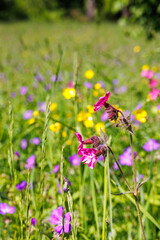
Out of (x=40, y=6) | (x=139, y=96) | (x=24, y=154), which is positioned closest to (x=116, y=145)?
(x=24, y=154)

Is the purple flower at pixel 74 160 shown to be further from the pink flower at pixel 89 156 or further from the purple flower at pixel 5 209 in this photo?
the pink flower at pixel 89 156

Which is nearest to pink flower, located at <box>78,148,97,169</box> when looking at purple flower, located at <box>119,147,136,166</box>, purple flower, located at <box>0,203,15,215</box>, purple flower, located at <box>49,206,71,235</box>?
purple flower, located at <box>49,206,71,235</box>

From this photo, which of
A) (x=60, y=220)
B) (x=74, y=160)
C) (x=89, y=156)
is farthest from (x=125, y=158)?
(x=89, y=156)

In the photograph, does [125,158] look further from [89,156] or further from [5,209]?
[89,156]

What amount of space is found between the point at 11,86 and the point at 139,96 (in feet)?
6.49

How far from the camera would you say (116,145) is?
185 centimetres

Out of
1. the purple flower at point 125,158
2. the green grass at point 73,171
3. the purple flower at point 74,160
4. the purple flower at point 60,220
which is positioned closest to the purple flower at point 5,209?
the green grass at point 73,171

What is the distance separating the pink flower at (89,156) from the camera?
27.3 inches

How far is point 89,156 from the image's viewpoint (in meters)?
0.71

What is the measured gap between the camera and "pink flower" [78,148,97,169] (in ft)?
2.27

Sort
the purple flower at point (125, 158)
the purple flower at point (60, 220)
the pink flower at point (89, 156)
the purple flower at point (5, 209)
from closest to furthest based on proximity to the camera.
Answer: the pink flower at point (89, 156) < the purple flower at point (60, 220) < the purple flower at point (5, 209) < the purple flower at point (125, 158)

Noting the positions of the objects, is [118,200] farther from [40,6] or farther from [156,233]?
[40,6]

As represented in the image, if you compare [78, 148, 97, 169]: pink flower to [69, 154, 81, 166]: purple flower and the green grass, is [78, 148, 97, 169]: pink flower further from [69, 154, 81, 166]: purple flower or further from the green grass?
[69, 154, 81, 166]: purple flower

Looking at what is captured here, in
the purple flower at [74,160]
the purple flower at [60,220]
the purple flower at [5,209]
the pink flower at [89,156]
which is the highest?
the pink flower at [89,156]
